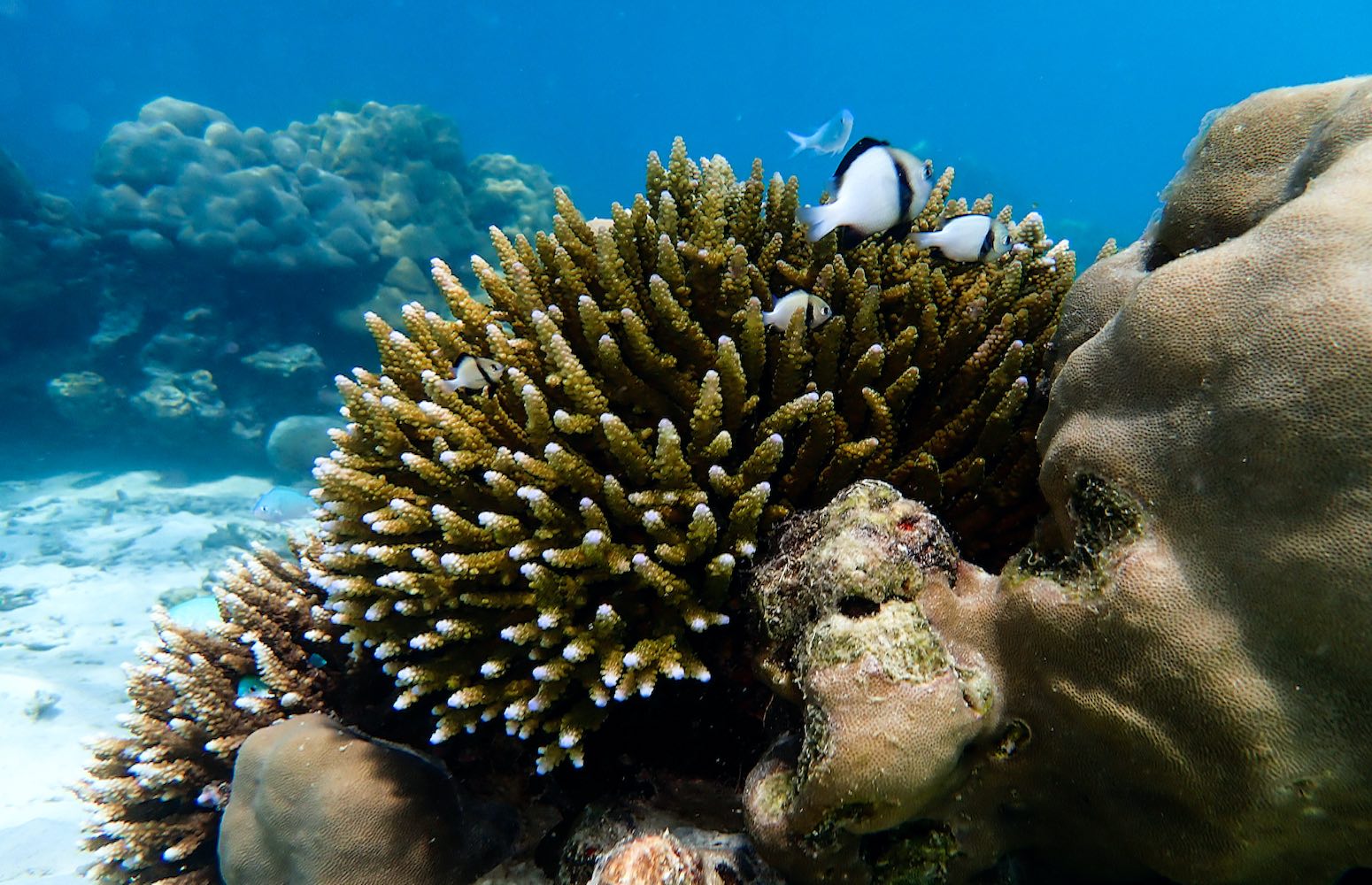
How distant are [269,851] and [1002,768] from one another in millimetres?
3101

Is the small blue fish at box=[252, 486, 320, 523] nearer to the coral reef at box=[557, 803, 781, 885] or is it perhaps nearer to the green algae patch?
the coral reef at box=[557, 803, 781, 885]

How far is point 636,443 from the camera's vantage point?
107 inches

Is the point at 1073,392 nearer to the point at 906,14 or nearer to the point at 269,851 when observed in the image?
the point at 269,851

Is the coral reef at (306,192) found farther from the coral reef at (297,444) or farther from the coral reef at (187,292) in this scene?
the coral reef at (297,444)

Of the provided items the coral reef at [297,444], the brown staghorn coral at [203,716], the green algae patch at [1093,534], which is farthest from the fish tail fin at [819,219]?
the coral reef at [297,444]

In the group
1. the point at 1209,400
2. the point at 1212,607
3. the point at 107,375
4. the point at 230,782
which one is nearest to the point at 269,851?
the point at 230,782

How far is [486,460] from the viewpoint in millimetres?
2863

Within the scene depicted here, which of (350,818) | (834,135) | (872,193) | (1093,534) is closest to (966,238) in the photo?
(872,193)

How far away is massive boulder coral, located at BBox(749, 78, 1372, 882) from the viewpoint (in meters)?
1.74

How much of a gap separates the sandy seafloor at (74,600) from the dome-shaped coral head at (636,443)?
2.58 meters

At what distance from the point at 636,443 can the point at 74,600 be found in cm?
1461

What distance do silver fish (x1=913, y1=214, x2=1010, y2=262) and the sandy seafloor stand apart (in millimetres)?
4951

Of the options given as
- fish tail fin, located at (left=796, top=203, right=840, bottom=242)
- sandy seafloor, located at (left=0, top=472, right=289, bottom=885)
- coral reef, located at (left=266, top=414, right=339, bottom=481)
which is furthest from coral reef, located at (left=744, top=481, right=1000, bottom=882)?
coral reef, located at (left=266, top=414, right=339, bottom=481)

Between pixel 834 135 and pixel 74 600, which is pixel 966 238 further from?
pixel 74 600
